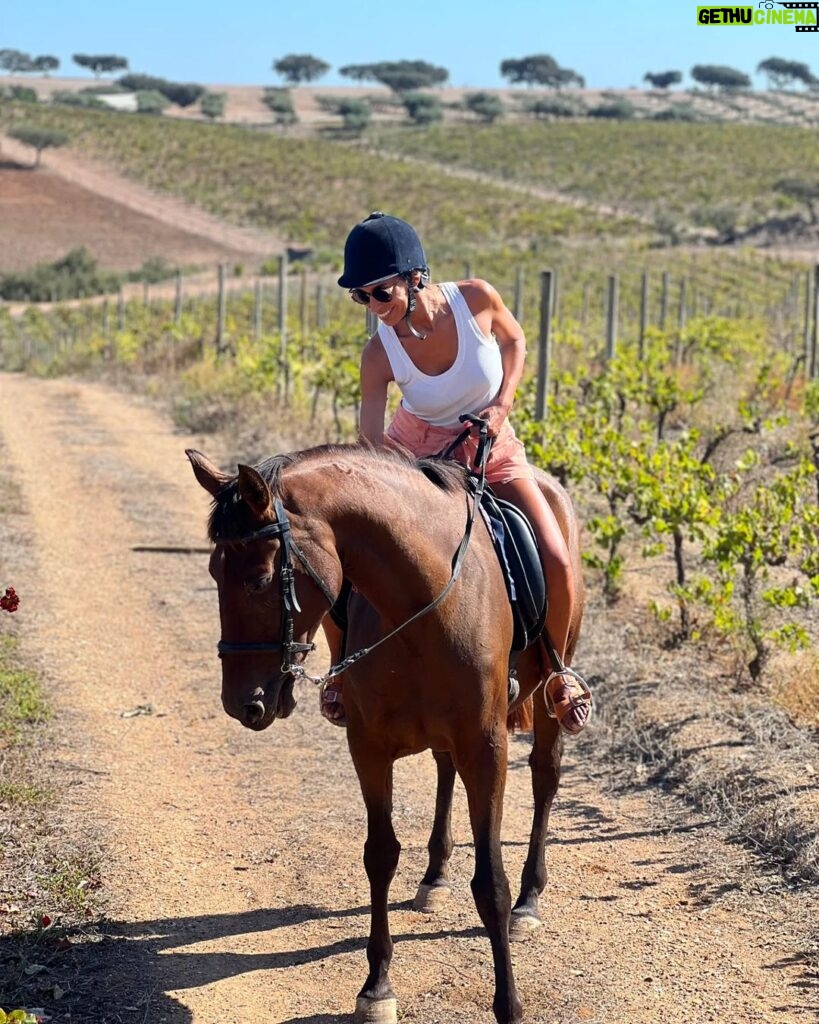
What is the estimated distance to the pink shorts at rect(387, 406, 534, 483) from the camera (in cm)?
439

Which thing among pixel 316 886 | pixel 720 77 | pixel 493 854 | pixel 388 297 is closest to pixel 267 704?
pixel 493 854

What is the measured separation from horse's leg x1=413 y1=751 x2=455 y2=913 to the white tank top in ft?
4.19

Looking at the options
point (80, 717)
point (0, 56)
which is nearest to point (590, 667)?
point (80, 717)

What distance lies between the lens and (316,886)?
494 cm

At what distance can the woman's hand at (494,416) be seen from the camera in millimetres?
4301

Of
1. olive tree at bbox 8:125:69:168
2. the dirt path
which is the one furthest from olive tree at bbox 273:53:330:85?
the dirt path

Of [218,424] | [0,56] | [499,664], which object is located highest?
[0,56]

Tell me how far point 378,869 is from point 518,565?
1.02m

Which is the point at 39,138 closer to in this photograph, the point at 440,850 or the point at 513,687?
the point at 440,850

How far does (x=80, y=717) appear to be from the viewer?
677 centimetres

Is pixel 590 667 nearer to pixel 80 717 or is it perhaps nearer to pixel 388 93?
pixel 80 717

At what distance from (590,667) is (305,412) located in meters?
9.72

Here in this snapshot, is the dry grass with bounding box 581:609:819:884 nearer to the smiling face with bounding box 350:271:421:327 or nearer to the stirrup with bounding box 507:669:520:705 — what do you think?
the stirrup with bounding box 507:669:520:705

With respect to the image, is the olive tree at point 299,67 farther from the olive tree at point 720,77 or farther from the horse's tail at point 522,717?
the horse's tail at point 522,717
